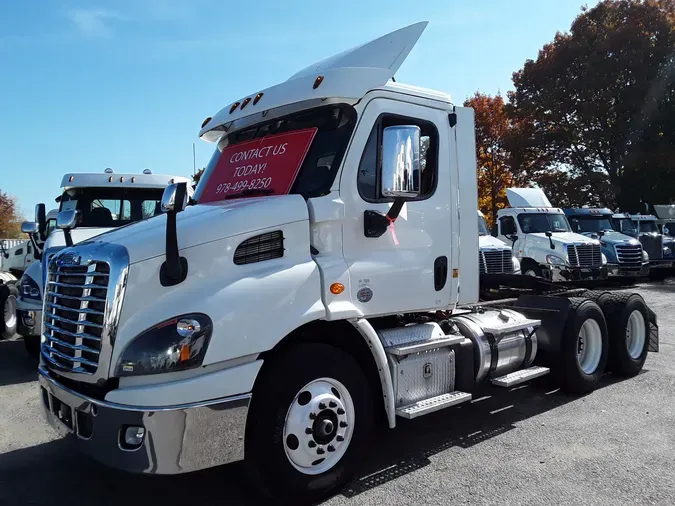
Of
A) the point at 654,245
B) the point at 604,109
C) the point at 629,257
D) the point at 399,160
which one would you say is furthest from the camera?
the point at 604,109

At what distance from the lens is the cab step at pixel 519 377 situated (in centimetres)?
540

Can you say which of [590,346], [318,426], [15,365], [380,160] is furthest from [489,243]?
[318,426]

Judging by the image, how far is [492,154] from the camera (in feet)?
102

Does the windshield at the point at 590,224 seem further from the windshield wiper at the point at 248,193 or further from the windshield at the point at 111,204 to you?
the windshield wiper at the point at 248,193

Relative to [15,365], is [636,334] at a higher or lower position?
higher

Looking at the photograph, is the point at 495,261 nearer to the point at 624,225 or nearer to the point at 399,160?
the point at 624,225

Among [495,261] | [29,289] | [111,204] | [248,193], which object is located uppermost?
[111,204]

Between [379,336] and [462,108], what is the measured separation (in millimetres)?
2252

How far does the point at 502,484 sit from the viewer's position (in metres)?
4.14

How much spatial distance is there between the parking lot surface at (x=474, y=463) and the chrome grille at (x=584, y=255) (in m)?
10.6

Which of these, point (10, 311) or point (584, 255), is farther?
point (584, 255)

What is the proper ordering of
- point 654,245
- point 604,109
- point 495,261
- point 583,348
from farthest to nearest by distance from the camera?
1. point 604,109
2. point 654,245
3. point 495,261
4. point 583,348

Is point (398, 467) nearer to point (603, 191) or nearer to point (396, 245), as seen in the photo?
point (396, 245)

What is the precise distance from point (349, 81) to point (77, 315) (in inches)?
97.0
